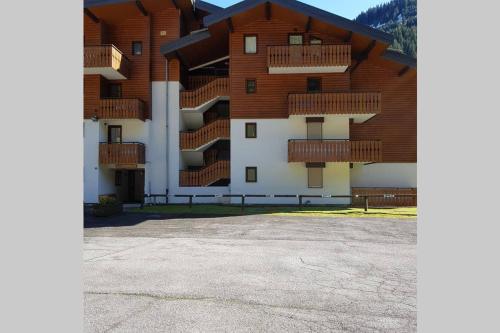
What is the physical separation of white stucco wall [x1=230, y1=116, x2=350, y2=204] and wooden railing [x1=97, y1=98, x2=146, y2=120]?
620cm

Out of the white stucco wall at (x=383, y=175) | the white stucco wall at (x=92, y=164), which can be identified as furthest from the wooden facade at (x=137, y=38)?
the white stucco wall at (x=383, y=175)

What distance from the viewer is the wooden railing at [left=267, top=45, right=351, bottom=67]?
24.7 meters

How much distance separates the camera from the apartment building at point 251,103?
24.9 metres

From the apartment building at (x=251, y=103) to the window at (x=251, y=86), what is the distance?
66mm

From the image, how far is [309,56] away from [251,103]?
472 cm

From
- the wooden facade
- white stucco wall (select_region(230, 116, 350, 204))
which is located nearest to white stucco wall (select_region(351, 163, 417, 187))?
white stucco wall (select_region(230, 116, 350, 204))

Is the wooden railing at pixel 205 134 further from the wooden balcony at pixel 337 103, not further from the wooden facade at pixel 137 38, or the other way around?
the wooden balcony at pixel 337 103

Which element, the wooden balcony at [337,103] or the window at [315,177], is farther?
the window at [315,177]

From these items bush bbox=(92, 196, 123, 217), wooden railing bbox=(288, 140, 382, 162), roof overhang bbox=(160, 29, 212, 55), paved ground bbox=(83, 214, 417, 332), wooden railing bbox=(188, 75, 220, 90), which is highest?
roof overhang bbox=(160, 29, 212, 55)

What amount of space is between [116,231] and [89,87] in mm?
14486

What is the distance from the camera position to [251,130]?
26.5 meters

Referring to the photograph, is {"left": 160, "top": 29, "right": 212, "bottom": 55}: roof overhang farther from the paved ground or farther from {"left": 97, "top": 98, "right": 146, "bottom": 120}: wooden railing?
the paved ground

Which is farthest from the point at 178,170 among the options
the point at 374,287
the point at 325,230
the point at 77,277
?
the point at 77,277

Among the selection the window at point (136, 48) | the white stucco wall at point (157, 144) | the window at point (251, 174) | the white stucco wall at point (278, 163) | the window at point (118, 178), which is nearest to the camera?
the white stucco wall at point (278, 163)
